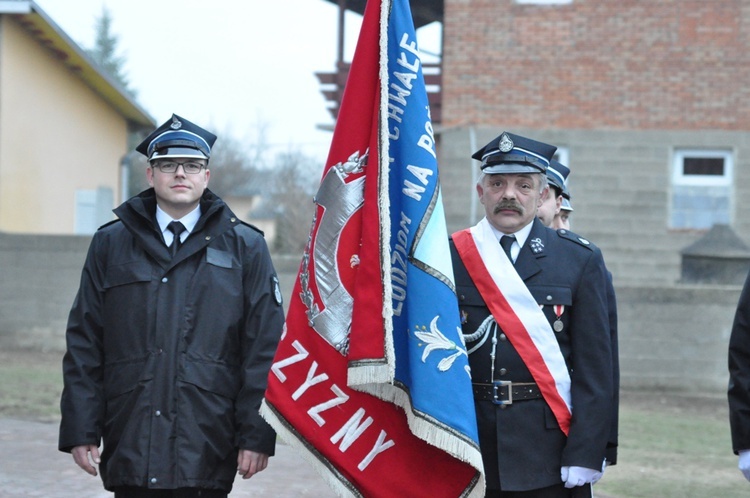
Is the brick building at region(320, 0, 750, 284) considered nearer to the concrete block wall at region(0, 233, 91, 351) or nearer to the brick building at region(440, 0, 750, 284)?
the brick building at region(440, 0, 750, 284)

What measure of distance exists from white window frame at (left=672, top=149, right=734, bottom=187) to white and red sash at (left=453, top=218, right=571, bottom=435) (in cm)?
1397

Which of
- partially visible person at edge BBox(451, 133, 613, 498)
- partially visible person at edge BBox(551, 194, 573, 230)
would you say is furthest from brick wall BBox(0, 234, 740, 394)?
partially visible person at edge BBox(451, 133, 613, 498)

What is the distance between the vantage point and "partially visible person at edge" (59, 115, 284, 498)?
422cm

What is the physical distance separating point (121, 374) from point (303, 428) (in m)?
0.79

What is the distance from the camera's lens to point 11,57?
20500mm

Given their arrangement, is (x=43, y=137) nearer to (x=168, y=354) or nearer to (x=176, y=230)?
(x=176, y=230)

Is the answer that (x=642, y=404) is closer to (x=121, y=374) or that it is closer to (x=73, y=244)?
(x=73, y=244)

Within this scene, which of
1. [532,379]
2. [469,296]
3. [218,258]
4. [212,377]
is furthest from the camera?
[218,258]

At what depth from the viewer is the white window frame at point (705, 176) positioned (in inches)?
684

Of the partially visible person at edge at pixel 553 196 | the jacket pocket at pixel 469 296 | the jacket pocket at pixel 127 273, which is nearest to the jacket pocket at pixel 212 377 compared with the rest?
the jacket pocket at pixel 127 273

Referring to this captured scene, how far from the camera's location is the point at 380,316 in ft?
12.8

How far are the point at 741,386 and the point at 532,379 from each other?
85cm

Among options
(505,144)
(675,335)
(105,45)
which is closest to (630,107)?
(675,335)

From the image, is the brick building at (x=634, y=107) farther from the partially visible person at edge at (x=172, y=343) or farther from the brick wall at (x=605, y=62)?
the partially visible person at edge at (x=172, y=343)
